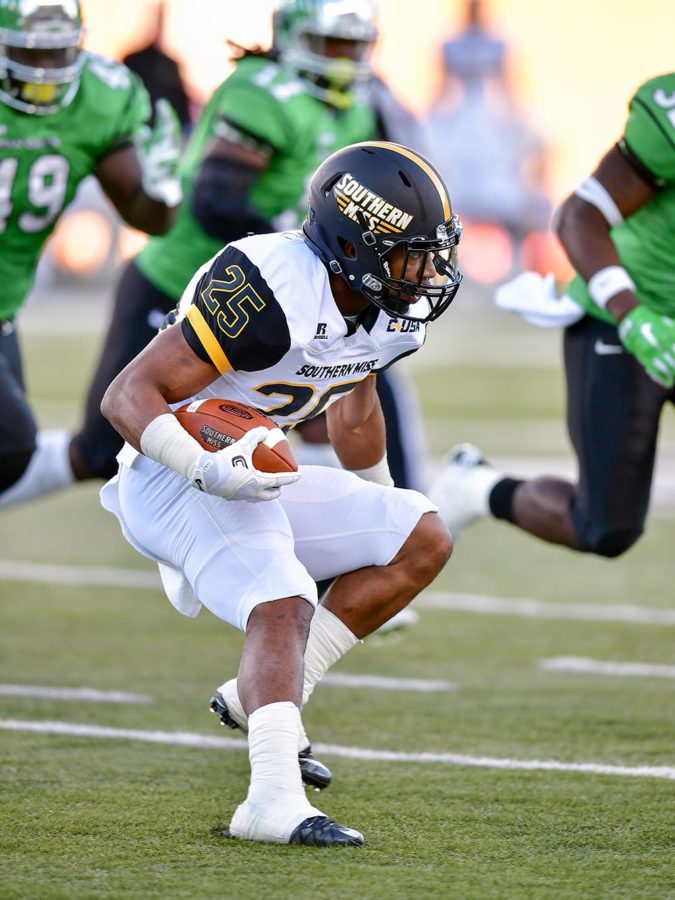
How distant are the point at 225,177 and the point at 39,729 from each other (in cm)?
228

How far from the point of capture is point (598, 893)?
2.87 meters

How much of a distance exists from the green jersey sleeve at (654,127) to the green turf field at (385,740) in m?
1.44

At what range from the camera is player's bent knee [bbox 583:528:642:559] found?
491 cm

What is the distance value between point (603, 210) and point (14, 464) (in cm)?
194

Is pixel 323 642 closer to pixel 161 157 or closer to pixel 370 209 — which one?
pixel 370 209

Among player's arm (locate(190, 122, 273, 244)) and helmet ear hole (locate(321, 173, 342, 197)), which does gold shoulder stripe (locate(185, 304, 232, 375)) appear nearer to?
helmet ear hole (locate(321, 173, 342, 197))

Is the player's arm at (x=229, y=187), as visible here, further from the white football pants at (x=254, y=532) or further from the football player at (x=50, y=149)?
the white football pants at (x=254, y=532)

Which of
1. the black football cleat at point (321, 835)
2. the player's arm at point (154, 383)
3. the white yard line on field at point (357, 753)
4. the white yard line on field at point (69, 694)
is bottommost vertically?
the white yard line on field at point (69, 694)

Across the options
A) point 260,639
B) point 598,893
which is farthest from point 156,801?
point 598,893

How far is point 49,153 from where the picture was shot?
5.16 meters

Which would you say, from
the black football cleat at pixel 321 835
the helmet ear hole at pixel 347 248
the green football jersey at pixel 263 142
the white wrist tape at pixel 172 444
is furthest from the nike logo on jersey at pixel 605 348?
the black football cleat at pixel 321 835

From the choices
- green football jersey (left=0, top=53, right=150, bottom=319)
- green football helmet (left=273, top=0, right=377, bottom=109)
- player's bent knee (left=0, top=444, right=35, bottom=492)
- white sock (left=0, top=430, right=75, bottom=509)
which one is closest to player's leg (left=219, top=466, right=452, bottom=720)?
player's bent knee (left=0, top=444, right=35, bottom=492)

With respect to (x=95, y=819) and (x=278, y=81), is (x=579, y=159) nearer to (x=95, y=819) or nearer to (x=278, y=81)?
(x=278, y=81)

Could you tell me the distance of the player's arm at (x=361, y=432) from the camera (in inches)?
151
